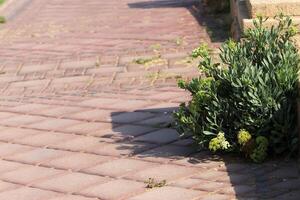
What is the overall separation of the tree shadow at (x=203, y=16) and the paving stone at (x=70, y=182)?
4.98 metres

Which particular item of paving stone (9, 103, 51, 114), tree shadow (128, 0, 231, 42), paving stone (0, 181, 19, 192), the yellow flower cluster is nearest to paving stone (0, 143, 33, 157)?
paving stone (0, 181, 19, 192)

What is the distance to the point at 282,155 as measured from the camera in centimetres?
491

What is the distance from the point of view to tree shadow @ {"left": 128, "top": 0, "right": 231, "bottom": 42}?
1011 cm

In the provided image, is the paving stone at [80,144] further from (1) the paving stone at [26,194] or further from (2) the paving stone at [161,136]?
(1) the paving stone at [26,194]

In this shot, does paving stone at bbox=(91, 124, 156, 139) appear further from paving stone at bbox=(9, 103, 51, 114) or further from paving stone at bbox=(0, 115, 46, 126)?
paving stone at bbox=(9, 103, 51, 114)

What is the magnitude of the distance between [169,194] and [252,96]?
2.80ft

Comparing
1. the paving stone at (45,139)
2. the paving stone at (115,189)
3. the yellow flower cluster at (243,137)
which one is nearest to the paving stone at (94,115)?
the paving stone at (45,139)

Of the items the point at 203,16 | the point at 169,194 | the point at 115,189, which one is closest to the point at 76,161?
the point at 115,189

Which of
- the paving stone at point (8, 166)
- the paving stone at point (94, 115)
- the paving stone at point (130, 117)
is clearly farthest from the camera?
the paving stone at point (94, 115)

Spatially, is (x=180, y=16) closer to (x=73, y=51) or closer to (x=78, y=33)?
(x=78, y=33)

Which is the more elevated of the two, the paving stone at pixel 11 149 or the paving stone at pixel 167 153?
the paving stone at pixel 167 153

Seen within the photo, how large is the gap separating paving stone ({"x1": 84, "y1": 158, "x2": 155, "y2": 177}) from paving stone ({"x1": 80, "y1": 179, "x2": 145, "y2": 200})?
0.18 m

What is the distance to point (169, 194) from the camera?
443 cm

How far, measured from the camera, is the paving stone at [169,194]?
437 cm
